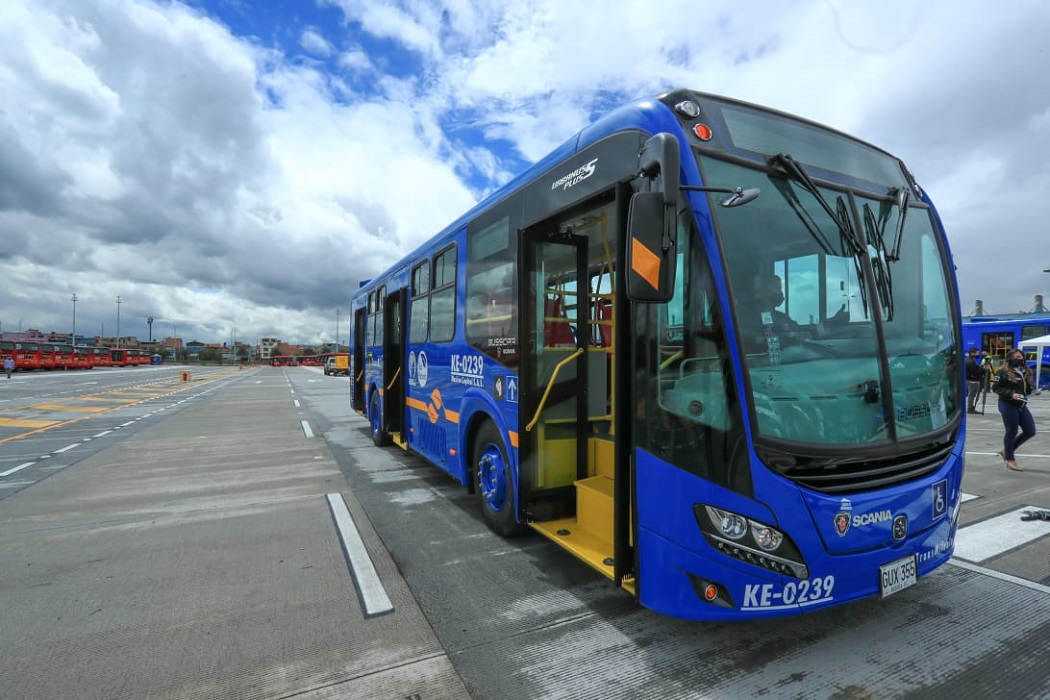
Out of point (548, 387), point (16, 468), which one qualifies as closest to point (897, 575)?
point (548, 387)

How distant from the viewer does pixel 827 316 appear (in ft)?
8.93

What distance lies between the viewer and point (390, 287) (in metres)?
8.30

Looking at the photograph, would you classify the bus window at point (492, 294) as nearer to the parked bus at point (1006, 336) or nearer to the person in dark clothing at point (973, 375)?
the person in dark clothing at point (973, 375)

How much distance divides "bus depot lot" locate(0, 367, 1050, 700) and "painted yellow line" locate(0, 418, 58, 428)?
9264 millimetres

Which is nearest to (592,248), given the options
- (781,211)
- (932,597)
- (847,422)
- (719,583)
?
(781,211)

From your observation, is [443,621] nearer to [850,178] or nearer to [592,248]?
[592,248]

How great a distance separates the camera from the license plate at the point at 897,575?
2576 millimetres

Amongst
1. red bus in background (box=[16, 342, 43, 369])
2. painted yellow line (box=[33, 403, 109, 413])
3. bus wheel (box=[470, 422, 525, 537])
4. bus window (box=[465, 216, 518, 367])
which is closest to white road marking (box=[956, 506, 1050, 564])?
bus wheel (box=[470, 422, 525, 537])

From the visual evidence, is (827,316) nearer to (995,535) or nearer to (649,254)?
(649,254)

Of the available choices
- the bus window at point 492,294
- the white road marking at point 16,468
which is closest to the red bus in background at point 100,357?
the white road marking at point 16,468

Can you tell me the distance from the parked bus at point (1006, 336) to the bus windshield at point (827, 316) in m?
22.1

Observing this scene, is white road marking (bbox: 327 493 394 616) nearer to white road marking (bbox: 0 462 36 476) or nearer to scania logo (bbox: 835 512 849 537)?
scania logo (bbox: 835 512 849 537)

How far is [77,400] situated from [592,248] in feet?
74.7

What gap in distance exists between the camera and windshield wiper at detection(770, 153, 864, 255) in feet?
9.10
